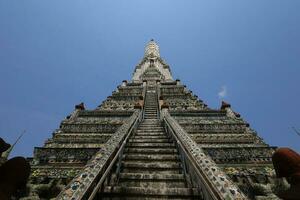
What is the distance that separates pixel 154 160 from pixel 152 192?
5.01ft

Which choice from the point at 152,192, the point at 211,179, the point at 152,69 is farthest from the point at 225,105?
the point at 152,69

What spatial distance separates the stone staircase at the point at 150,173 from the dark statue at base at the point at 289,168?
164cm

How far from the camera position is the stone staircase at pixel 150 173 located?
3803 millimetres

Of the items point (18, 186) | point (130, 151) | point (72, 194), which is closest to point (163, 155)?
point (130, 151)

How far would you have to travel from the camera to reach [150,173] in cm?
468

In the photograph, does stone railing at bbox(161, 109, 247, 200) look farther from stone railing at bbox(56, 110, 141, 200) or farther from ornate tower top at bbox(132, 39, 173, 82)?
ornate tower top at bbox(132, 39, 173, 82)

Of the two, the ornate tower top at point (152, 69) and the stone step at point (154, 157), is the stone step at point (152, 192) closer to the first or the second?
the stone step at point (154, 157)

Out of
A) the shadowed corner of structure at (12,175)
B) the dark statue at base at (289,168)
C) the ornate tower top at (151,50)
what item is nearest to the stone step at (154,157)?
the dark statue at base at (289,168)

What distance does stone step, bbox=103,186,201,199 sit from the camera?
3773 mm

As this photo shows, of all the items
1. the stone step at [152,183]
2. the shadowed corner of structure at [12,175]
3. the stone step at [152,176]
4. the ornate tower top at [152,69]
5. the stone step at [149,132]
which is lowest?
the shadowed corner of structure at [12,175]

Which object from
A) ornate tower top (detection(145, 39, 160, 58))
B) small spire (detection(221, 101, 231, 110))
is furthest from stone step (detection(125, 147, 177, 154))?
ornate tower top (detection(145, 39, 160, 58))

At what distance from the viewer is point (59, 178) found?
5.06m

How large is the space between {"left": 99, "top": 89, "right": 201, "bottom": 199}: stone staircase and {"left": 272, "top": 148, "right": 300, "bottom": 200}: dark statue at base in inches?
64.7

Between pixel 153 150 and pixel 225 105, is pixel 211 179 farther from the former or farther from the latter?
pixel 225 105
